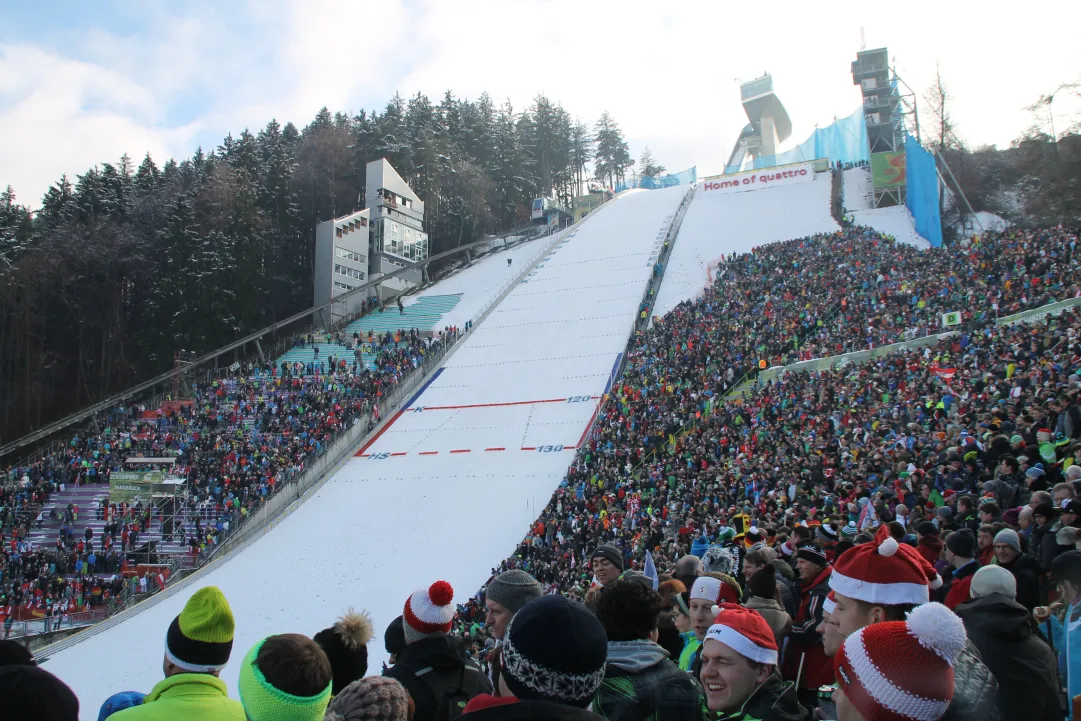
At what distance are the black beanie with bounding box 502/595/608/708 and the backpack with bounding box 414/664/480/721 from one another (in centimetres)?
136

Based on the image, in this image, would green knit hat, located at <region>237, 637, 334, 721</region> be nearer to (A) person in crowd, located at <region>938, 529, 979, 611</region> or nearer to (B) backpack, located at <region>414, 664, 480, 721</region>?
(B) backpack, located at <region>414, 664, 480, 721</region>

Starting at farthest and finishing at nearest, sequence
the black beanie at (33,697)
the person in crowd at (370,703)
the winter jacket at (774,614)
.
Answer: the winter jacket at (774,614) < the person in crowd at (370,703) < the black beanie at (33,697)

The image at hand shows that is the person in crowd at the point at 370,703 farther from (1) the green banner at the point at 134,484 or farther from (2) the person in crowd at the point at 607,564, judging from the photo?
(1) the green banner at the point at 134,484

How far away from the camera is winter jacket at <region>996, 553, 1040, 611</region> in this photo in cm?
471

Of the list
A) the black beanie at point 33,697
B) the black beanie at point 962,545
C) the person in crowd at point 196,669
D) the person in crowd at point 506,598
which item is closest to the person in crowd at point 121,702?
the person in crowd at point 196,669

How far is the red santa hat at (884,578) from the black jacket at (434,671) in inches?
58.7

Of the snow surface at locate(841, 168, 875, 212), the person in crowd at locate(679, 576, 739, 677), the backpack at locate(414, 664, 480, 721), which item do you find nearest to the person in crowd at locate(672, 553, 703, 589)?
the person in crowd at locate(679, 576, 739, 677)

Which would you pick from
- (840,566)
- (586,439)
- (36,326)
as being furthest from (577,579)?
(36,326)

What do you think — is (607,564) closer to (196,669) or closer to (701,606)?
(701,606)

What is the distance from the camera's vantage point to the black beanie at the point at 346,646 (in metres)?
3.47

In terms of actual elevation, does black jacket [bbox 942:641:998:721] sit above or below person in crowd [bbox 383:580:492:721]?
above

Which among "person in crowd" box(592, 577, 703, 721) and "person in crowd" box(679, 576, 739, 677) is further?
"person in crowd" box(679, 576, 739, 677)

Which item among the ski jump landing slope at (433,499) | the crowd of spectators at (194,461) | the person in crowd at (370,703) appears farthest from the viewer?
the crowd of spectators at (194,461)

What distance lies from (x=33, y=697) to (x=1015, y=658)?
3.27 m
